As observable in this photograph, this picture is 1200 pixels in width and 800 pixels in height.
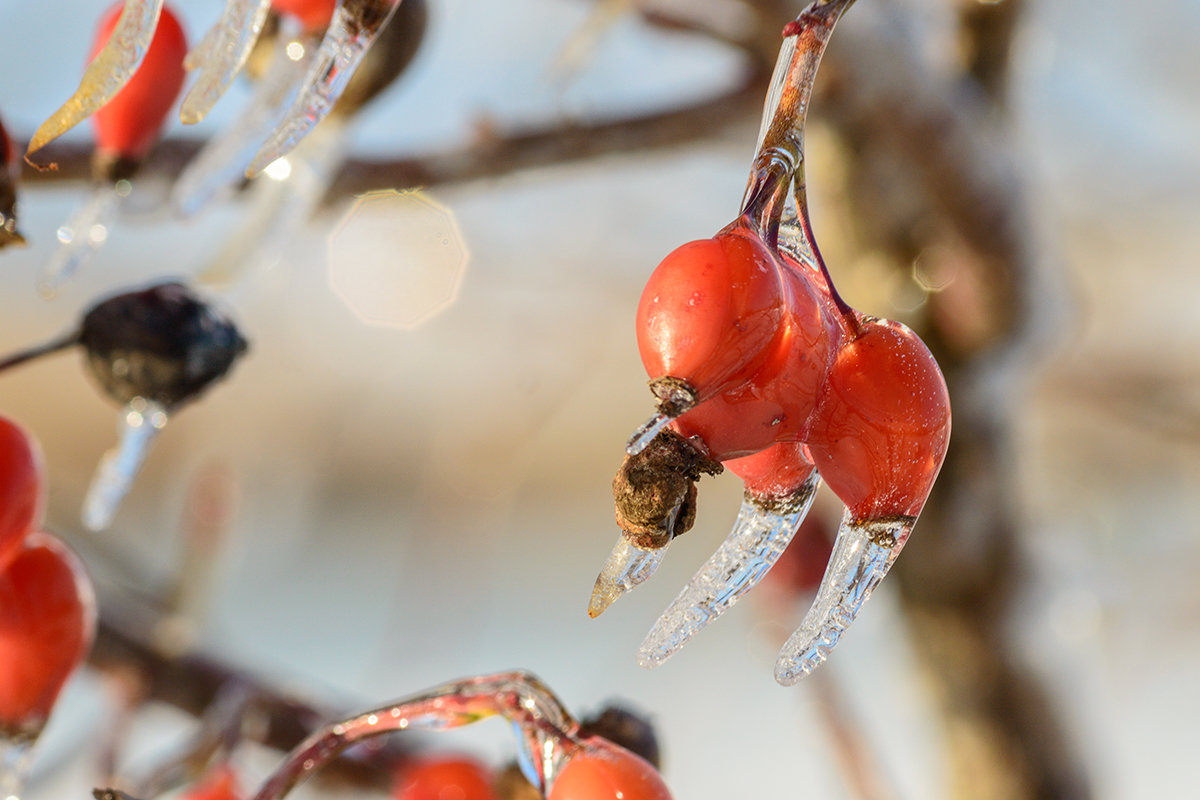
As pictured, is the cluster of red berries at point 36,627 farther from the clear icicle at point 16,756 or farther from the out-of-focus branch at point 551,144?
the out-of-focus branch at point 551,144

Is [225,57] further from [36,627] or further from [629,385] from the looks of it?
[629,385]

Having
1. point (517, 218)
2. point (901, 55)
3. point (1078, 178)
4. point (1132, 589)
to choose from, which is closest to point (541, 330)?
point (517, 218)

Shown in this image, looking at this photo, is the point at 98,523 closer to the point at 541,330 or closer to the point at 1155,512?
the point at 541,330

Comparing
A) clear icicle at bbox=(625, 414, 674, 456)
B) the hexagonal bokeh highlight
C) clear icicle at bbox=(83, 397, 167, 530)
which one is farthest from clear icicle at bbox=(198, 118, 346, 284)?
the hexagonal bokeh highlight

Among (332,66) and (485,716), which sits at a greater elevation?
(332,66)

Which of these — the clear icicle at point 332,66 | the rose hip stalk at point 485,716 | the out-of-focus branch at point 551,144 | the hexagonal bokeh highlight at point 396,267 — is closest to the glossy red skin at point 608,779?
the rose hip stalk at point 485,716

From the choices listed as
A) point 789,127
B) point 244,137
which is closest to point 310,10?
point 244,137
